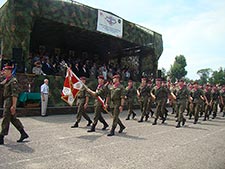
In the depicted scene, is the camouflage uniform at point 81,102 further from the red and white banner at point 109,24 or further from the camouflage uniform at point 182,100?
the red and white banner at point 109,24

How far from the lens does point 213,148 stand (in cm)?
706

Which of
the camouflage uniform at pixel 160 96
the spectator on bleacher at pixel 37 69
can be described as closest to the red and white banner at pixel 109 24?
the spectator on bleacher at pixel 37 69

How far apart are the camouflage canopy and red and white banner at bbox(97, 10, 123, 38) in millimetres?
364

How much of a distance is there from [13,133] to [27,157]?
2605mm

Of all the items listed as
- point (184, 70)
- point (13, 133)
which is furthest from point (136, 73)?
point (184, 70)

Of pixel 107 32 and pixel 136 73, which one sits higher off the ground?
pixel 107 32

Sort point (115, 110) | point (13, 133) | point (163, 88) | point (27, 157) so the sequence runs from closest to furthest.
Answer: point (27, 157)
point (13, 133)
point (115, 110)
point (163, 88)

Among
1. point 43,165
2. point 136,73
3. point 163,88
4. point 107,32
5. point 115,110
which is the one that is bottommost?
point 43,165

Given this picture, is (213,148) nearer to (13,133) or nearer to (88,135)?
(88,135)

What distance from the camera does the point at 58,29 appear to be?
16.6 metres

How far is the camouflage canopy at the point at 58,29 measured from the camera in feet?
41.8

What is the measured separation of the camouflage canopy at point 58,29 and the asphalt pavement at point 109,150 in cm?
591

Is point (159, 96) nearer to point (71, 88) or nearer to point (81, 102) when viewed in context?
point (81, 102)

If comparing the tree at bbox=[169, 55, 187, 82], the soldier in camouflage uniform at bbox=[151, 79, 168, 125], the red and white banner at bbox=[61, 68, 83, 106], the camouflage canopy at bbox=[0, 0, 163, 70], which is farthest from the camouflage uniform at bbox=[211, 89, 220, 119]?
the tree at bbox=[169, 55, 187, 82]
